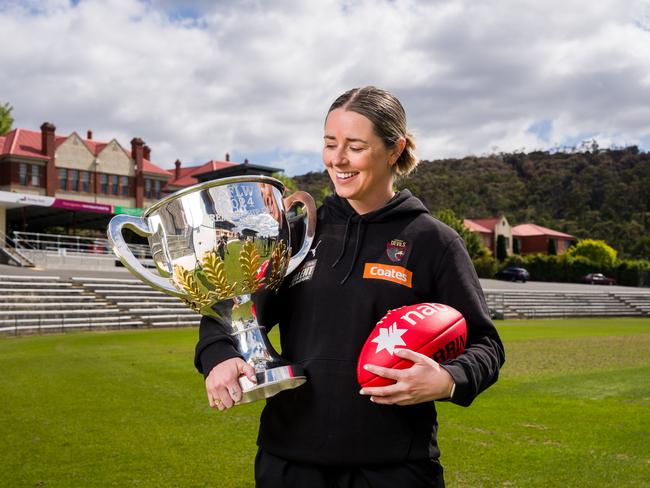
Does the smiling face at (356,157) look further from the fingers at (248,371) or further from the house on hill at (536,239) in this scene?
the house on hill at (536,239)

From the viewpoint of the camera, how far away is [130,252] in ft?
7.33

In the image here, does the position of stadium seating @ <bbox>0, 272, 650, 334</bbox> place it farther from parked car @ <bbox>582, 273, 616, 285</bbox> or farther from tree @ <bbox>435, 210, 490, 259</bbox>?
tree @ <bbox>435, 210, 490, 259</bbox>

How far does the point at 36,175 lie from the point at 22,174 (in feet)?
3.59

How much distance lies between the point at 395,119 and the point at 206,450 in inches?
185

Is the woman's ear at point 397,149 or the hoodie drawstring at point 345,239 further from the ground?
the woman's ear at point 397,149

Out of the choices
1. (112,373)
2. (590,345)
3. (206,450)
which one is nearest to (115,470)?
(206,450)

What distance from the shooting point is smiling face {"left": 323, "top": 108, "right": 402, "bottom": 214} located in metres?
2.14

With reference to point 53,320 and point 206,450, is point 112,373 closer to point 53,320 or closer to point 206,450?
point 206,450

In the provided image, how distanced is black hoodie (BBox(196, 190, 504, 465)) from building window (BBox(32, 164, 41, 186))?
173 feet

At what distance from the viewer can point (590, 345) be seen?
17.4m

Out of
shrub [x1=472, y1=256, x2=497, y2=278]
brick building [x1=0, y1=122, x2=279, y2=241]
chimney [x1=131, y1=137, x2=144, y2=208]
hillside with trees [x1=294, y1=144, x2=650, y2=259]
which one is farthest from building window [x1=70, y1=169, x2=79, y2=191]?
hillside with trees [x1=294, y1=144, x2=650, y2=259]

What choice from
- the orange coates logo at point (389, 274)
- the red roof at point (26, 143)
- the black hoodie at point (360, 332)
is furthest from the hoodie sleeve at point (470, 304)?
the red roof at point (26, 143)

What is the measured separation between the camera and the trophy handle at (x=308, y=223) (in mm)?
2324

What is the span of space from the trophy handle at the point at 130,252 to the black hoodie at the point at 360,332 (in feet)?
0.72
